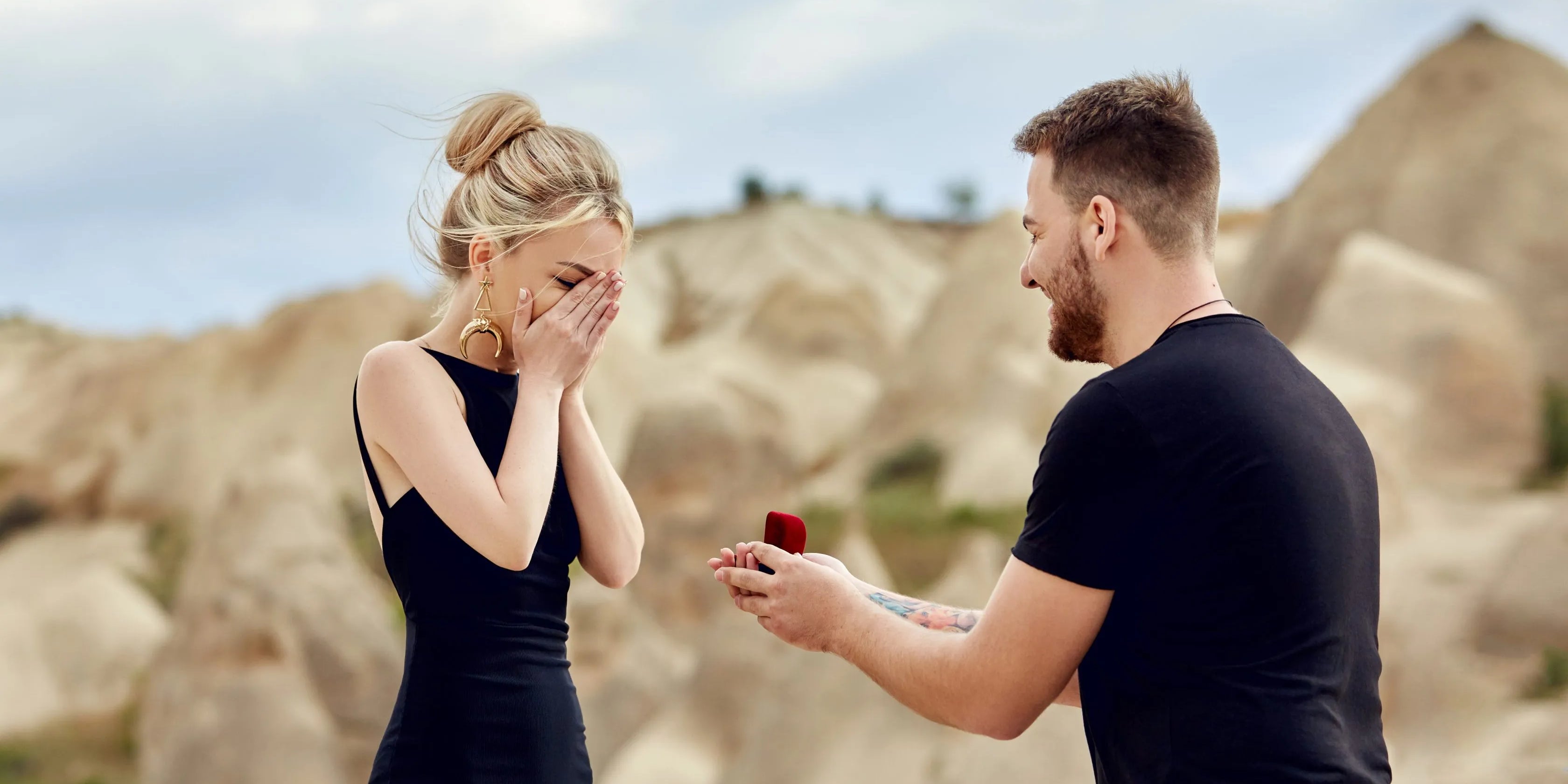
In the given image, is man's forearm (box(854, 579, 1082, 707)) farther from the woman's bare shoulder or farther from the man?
the woman's bare shoulder

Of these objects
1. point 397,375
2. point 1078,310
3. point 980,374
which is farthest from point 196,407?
point 1078,310

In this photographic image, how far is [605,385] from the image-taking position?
32375mm

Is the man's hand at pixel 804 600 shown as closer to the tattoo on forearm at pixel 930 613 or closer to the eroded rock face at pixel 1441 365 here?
the tattoo on forearm at pixel 930 613

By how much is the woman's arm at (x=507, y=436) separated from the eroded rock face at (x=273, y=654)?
33.1ft

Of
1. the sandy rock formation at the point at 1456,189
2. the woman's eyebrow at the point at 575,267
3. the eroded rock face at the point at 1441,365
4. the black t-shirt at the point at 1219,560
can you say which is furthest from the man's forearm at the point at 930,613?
the sandy rock formation at the point at 1456,189

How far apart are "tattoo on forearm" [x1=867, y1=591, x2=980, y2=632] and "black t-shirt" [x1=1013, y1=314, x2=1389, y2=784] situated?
0.44 meters

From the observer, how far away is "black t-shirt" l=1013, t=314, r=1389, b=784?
75.2 inches

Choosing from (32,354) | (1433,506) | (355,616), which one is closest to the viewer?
(355,616)

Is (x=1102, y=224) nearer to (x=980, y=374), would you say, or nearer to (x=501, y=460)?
(x=501, y=460)

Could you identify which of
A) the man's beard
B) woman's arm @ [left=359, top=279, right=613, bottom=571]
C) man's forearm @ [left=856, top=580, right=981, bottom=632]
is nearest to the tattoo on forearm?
man's forearm @ [left=856, top=580, right=981, bottom=632]

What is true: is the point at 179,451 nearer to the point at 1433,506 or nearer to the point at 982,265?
the point at 982,265

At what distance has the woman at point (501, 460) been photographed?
2.27 meters

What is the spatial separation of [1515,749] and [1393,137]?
1523cm

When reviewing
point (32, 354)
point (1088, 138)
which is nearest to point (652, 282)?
point (32, 354)
